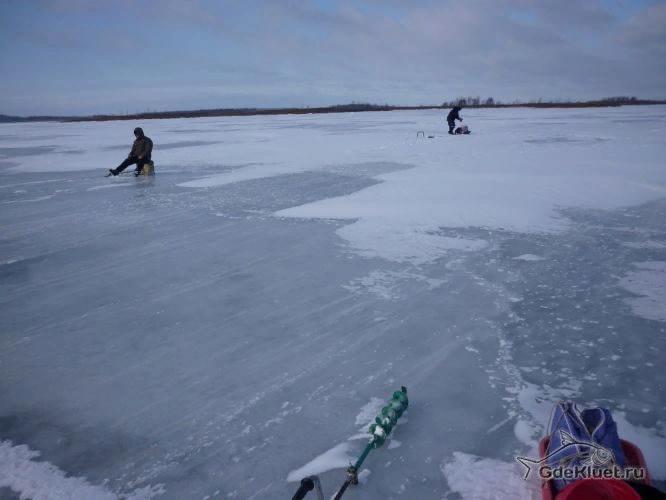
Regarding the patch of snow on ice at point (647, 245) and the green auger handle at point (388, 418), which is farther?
the patch of snow on ice at point (647, 245)

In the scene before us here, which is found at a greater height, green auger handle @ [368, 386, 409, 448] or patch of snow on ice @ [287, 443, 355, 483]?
green auger handle @ [368, 386, 409, 448]

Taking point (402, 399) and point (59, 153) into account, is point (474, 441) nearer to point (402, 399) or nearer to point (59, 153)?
point (402, 399)

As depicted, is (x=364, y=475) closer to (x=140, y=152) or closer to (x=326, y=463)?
(x=326, y=463)

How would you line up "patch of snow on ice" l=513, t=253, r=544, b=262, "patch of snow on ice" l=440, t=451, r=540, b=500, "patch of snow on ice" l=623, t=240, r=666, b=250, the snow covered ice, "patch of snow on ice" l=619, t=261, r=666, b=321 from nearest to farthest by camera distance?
"patch of snow on ice" l=440, t=451, r=540, b=500, the snow covered ice, "patch of snow on ice" l=619, t=261, r=666, b=321, "patch of snow on ice" l=513, t=253, r=544, b=262, "patch of snow on ice" l=623, t=240, r=666, b=250

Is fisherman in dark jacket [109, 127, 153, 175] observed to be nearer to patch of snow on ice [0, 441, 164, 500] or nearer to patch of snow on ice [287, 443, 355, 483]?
patch of snow on ice [0, 441, 164, 500]

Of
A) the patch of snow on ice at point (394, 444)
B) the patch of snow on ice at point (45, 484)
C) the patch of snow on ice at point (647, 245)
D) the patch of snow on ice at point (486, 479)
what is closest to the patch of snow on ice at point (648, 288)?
the patch of snow on ice at point (647, 245)

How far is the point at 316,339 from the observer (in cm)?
292

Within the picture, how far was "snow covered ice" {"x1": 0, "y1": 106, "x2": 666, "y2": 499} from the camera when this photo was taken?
197cm

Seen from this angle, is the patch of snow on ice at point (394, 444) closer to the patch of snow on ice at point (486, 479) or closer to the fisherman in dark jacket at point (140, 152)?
the patch of snow on ice at point (486, 479)

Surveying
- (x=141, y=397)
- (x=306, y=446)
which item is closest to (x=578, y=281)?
(x=306, y=446)

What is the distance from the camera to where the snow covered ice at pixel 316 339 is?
197 cm

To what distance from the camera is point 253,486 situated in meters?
1.84

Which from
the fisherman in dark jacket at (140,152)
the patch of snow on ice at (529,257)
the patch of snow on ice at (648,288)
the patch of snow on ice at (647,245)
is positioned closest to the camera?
the patch of snow on ice at (648,288)

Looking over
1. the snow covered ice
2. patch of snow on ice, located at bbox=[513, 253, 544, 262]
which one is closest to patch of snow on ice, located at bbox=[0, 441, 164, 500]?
the snow covered ice
